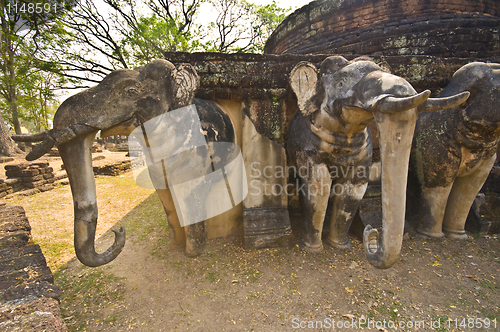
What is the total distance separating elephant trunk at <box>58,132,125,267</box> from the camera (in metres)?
1.67

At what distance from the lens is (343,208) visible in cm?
232

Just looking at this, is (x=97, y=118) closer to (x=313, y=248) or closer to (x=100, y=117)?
(x=100, y=117)

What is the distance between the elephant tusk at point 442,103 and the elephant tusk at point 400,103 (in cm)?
12

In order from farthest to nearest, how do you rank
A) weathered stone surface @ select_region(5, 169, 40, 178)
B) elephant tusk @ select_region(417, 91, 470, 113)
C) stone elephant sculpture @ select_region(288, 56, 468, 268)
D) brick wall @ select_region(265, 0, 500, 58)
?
weathered stone surface @ select_region(5, 169, 40, 178)
brick wall @ select_region(265, 0, 500, 58)
stone elephant sculpture @ select_region(288, 56, 468, 268)
elephant tusk @ select_region(417, 91, 470, 113)

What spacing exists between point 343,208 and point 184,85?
188 centimetres

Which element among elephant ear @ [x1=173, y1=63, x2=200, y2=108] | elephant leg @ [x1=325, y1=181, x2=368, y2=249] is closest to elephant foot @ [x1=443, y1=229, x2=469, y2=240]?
elephant leg @ [x1=325, y1=181, x2=368, y2=249]

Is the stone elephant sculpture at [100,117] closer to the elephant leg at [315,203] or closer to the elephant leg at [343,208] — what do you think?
the elephant leg at [315,203]

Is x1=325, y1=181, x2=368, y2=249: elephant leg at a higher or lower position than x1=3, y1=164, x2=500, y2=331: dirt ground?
higher

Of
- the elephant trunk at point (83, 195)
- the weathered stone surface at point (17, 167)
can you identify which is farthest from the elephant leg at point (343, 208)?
the weathered stone surface at point (17, 167)

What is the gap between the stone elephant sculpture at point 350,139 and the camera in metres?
1.37

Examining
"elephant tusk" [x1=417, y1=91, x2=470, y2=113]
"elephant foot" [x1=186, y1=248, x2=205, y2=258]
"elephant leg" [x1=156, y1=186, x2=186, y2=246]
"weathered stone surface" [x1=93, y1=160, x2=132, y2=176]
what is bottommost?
"weathered stone surface" [x1=93, y1=160, x2=132, y2=176]

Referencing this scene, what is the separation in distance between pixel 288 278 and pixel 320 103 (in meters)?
1.57

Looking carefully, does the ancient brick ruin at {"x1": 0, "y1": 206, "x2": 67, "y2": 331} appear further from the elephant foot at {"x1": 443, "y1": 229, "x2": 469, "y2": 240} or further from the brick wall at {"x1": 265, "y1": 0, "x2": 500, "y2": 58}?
the brick wall at {"x1": 265, "y1": 0, "x2": 500, "y2": 58}

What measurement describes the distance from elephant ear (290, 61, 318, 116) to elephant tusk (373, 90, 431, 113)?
0.68 m
